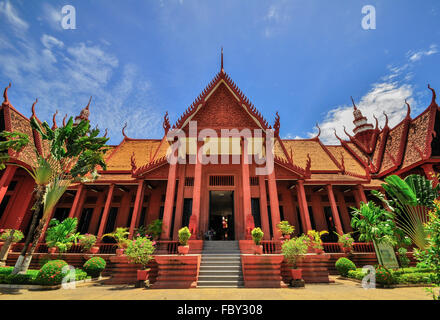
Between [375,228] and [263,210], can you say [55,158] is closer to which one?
[263,210]

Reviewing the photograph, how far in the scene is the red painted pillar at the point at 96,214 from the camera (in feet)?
46.2

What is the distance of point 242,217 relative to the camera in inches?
449

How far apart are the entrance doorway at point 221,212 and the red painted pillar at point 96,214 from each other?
8.35 meters

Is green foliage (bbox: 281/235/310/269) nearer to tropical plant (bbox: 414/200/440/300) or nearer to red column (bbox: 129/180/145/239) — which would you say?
tropical plant (bbox: 414/200/440/300)

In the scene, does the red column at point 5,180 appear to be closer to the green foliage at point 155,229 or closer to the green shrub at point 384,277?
the green foliage at point 155,229

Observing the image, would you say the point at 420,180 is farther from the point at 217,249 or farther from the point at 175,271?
the point at 175,271

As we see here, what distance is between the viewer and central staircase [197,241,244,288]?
6848mm

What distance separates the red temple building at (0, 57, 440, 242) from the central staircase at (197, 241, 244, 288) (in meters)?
1.36

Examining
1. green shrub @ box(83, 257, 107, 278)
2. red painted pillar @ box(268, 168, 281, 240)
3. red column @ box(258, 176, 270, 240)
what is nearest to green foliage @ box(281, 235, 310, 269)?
red painted pillar @ box(268, 168, 281, 240)

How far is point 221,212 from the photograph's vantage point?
1925cm

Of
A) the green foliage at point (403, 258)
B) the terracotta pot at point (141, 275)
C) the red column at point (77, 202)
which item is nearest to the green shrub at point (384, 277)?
the green foliage at point (403, 258)

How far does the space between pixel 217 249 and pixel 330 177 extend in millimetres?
9917
